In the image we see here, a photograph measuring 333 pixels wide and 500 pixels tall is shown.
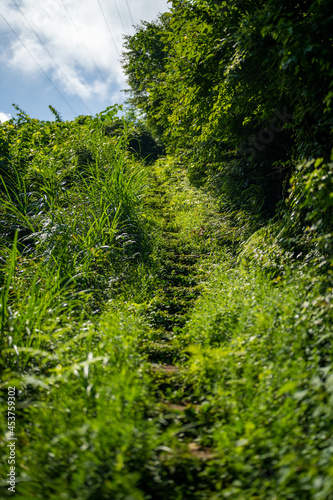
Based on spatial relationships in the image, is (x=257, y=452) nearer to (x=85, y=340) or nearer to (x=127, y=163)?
(x=85, y=340)

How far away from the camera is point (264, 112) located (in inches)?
175

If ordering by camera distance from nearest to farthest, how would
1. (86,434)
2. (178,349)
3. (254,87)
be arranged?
(86,434) < (178,349) < (254,87)

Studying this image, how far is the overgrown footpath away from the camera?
1.59 m

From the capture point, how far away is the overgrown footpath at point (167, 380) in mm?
1589

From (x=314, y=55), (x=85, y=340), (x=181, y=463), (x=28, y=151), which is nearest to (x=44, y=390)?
(x=85, y=340)

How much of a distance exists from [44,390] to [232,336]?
5.22 ft

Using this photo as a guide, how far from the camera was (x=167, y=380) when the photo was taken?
2559 mm

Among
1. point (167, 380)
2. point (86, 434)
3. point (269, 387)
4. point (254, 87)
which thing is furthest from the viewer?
point (254, 87)

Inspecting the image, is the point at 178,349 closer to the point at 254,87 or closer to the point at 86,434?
the point at 86,434
